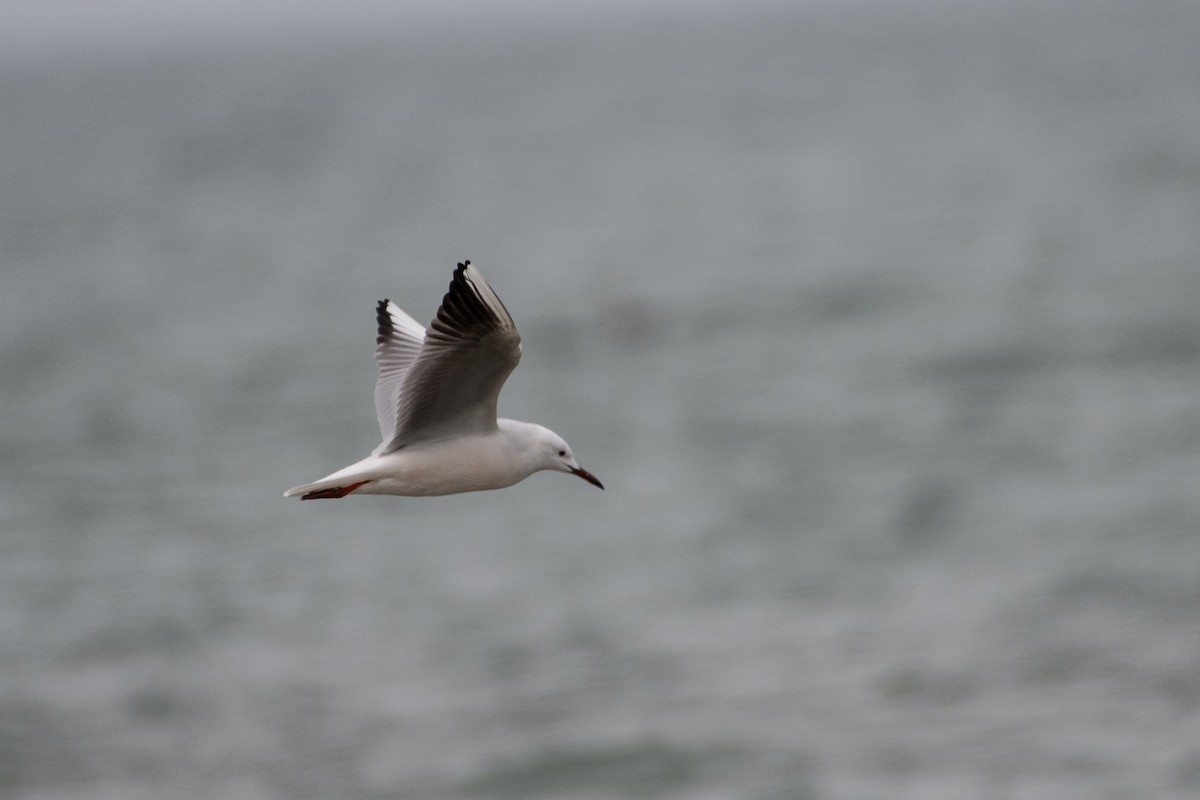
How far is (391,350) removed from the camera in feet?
28.7

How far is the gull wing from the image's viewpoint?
7496 millimetres

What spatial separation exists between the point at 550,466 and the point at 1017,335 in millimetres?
28065

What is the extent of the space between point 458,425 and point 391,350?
929 millimetres

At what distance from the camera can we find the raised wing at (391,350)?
8531 millimetres

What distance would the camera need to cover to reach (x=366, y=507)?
1073 inches

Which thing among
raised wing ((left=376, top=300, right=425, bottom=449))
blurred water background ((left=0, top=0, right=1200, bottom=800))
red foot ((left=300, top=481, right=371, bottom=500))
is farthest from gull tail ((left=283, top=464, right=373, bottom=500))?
blurred water background ((left=0, top=0, right=1200, bottom=800))

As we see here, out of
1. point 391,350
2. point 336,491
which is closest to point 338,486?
point 336,491

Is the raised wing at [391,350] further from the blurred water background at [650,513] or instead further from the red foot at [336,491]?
the blurred water background at [650,513]

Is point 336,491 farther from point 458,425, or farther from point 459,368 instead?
point 459,368

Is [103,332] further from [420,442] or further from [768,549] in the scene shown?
[420,442]

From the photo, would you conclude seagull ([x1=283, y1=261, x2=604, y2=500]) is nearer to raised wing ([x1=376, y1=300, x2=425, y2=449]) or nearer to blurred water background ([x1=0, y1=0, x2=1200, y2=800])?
raised wing ([x1=376, y1=300, x2=425, y2=449])

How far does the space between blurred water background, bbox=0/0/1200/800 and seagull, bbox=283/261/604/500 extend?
970 centimetres

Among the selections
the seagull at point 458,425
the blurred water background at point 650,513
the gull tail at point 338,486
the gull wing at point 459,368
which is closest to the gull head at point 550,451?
the seagull at point 458,425

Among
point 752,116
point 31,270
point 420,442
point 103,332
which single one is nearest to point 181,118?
point 752,116
